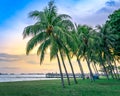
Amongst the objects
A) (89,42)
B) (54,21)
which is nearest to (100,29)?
(89,42)

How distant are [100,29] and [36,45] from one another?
84.0 ft

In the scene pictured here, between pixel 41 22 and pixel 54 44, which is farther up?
pixel 41 22

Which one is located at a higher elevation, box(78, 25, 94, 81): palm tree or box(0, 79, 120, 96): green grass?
box(78, 25, 94, 81): palm tree

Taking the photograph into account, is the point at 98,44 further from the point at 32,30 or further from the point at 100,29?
the point at 32,30

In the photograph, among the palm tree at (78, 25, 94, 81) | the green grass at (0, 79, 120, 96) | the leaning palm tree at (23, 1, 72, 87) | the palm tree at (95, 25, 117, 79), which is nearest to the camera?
the green grass at (0, 79, 120, 96)

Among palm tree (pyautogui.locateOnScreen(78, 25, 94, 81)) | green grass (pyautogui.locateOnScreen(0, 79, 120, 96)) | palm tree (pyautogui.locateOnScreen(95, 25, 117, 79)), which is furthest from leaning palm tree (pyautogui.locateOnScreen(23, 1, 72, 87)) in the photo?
palm tree (pyautogui.locateOnScreen(95, 25, 117, 79))

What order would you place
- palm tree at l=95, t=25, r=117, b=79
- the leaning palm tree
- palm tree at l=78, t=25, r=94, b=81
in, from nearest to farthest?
1. the leaning palm tree
2. palm tree at l=78, t=25, r=94, b=81
3. palm tree at l=95, t=25, r=117, b=79

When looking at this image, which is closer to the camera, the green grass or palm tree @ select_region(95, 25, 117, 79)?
the green grass

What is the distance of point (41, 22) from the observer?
3092cm

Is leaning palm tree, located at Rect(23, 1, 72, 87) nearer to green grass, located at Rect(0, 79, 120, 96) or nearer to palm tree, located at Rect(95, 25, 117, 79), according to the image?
green grass, located at Rect(0, 79, 120, 96)

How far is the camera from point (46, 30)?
31172 mm

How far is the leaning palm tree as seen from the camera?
30.5 meters

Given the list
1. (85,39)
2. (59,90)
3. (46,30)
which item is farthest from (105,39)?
(59,90)

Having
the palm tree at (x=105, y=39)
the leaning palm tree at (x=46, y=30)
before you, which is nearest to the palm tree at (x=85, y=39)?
the palm tree at (x=105, y=39)
